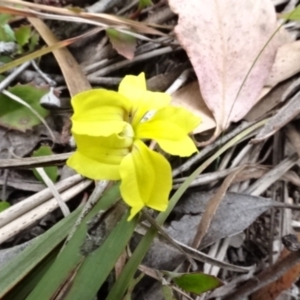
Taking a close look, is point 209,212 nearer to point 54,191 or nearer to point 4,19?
point 54,191

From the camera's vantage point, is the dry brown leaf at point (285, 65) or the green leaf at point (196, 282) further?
the dry brown leaf at point (285, 65)

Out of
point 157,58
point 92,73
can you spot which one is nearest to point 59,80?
point 92,73

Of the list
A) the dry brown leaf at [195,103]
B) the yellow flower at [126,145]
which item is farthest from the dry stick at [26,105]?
the yellow flower at [126,145]

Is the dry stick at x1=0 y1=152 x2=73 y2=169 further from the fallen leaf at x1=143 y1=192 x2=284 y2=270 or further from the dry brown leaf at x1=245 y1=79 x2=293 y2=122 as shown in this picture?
the dry brown leaf at x1=245 y1=79 x2=293 y2=122

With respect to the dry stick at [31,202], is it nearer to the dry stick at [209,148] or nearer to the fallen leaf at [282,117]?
the dry stick at [209,148]

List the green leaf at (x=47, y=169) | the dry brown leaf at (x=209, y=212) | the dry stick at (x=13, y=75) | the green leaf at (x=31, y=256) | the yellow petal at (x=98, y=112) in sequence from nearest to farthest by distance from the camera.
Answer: the yellow petal at (x=98, y=112)
the green leaf at (x=31, y=256)
the dry brown leaf at (x=209, y=212)
the green leaf at (x=47, y=169)
the dry stick at (x=13, y=75)

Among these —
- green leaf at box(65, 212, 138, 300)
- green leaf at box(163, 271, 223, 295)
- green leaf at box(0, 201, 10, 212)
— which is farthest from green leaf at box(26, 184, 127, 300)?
green leaf at box(0, 201, 10, 212)

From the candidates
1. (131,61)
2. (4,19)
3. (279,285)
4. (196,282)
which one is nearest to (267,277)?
(279,285)
